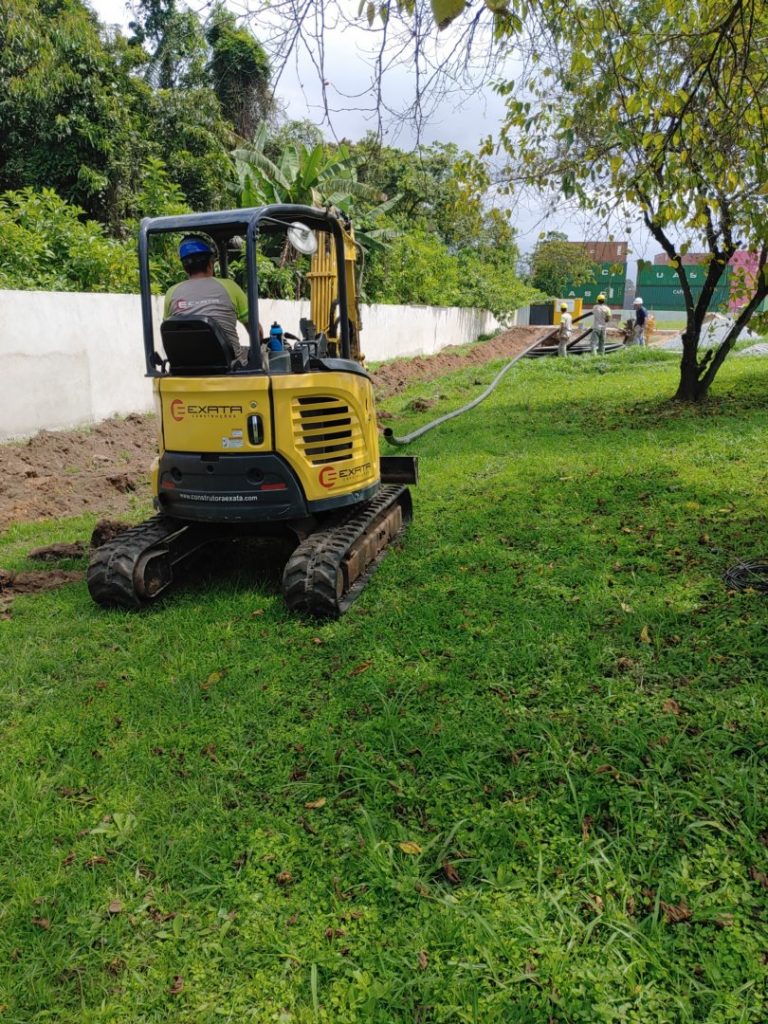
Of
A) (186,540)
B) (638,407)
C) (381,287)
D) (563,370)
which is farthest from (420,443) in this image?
(381,287)

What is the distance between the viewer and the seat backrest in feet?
15.6

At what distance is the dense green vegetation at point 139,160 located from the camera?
11488mm

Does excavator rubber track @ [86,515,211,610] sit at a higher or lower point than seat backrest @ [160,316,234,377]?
lower

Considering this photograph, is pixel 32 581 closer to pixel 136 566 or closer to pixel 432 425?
pixel 136 566

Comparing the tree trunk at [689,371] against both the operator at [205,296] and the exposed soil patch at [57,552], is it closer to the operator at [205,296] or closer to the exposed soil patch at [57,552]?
the operator at [205,296]

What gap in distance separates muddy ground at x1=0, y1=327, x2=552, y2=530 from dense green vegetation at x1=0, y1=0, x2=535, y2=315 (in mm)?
2294

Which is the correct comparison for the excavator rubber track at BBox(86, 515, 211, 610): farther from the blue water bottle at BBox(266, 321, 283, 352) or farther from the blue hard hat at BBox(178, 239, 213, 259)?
the blue hard hat at BBox(178, 239, 213, 259)

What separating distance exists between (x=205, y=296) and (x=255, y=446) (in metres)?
1.04

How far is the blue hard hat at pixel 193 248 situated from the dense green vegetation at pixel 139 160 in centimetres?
194

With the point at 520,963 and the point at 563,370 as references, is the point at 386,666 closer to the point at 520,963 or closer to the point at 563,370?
the point at 520,963

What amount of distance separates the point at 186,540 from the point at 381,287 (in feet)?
67.2

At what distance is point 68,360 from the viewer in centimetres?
1034

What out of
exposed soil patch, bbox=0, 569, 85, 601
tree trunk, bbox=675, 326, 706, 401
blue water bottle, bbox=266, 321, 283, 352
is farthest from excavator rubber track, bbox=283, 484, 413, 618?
tree trunk, bbox=675, 326, 706, 401

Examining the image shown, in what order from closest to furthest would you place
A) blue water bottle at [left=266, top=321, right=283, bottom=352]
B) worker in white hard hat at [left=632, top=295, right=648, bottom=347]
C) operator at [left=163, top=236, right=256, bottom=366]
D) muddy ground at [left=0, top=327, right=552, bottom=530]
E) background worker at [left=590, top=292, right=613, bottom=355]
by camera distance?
operator at [left=163, top=236, right=256, bottom=366], blue water bottle at [left=266, top=321, right=283, bottom=352], muddy ground at [left=0, top=327, right=552, bottom=530], background worker at [left=590, top=292, right=613, bottom=355], worker in white hard hat at [left=632, top=295, right=648, bottom=347]
